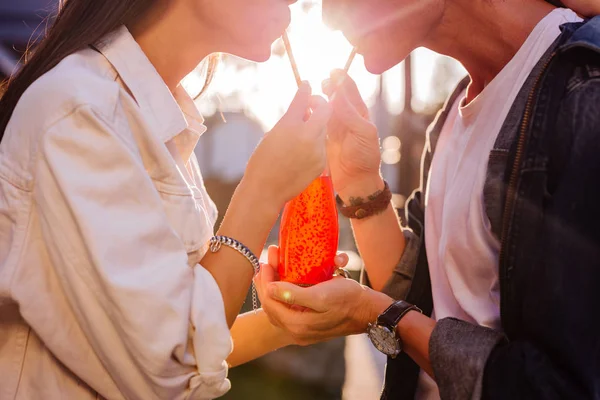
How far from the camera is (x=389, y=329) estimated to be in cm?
194

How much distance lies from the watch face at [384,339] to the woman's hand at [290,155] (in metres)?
0.61

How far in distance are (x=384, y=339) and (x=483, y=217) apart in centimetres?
51

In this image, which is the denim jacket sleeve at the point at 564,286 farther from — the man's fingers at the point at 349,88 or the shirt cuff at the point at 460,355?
the man's fingers at the point at 349,88

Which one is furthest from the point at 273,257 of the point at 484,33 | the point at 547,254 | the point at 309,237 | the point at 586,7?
the point at 586,7

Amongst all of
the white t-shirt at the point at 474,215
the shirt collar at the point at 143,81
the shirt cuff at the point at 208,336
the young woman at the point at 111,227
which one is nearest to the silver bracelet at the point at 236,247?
the young woman at the point at 111,227

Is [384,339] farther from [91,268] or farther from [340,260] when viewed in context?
[91,268]

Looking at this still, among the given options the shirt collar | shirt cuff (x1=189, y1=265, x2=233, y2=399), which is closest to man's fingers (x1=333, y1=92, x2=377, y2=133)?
the shirt collar

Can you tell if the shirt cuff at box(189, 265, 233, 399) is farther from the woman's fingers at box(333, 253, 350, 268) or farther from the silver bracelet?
the woman's fingers at box(333, 253, 350, 268)

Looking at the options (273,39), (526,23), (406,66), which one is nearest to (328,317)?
(273,39)

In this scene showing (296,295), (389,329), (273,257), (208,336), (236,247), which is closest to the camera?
(208,336)

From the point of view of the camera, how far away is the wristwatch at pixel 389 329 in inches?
75.7

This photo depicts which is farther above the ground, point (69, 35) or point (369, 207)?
point (69, 35)

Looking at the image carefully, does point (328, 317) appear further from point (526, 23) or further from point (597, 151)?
point (526, 23)

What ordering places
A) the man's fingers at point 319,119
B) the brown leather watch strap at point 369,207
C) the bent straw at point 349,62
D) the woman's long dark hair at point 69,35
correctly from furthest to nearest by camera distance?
the brown leather watch strap at point 369,207, the bent straw at point 349,62, the man's fingers at point 319,119, the woman's long dark hair at point 69,35
